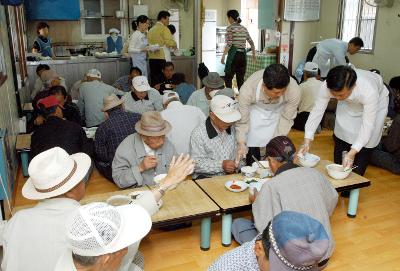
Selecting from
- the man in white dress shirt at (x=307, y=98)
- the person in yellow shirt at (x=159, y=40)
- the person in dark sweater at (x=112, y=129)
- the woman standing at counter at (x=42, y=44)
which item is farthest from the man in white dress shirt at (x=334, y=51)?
the woman standing at counter at (x=42, y=44)

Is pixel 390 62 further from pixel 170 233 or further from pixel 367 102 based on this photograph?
pixel 170 233

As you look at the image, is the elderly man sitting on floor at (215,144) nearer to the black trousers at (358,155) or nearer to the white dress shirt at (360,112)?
the white dress shirt at (360,112)

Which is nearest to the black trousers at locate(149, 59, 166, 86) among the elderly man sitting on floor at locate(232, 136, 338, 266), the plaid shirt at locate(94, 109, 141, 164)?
the plaid shirt at locate(94, 109, 141, 164)

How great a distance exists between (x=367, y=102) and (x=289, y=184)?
143 cm

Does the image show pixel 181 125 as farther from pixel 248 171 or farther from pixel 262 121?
pixel 248 171

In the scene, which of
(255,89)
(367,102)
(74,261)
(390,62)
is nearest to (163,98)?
(255,89)

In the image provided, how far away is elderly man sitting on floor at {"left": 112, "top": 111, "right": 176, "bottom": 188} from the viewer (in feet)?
9.16

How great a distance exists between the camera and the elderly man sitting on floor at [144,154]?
2793 mm

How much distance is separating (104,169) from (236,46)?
4.10m

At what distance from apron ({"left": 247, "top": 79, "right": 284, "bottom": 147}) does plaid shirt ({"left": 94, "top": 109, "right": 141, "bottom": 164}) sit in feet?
3.73

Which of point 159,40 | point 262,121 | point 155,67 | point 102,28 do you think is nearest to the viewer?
point 262,121

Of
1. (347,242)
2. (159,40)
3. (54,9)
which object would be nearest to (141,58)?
(159,40)

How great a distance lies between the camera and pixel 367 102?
10.3 ft

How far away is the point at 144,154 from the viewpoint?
2.92 m
